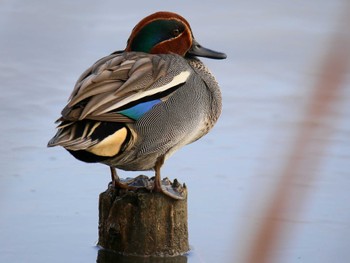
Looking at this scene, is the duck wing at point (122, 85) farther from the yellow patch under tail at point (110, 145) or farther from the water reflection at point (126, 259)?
the water reflection at point (126, 259)

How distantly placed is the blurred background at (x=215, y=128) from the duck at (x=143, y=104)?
26cm

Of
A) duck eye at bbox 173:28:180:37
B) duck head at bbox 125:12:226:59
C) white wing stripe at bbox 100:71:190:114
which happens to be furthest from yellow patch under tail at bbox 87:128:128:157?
duck eye at bbox 173:28:180:37

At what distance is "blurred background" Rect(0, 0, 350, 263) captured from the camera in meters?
3.82

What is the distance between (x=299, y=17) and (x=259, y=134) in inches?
86.5

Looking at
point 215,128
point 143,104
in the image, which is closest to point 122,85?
point 143,104

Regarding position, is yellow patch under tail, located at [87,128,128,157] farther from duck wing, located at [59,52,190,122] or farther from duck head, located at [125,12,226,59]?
duck head, located at [125,12,226,59]

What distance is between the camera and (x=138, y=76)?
11.4 feet

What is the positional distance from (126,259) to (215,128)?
1.92 metres

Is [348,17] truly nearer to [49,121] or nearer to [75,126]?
[75,126]

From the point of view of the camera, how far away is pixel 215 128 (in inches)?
210

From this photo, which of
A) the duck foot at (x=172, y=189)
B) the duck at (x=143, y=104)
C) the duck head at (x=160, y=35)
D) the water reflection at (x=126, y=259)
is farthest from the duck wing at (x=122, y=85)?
the water reflection at (x=126, y=259)

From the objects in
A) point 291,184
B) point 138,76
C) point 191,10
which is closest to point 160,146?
point 138,76

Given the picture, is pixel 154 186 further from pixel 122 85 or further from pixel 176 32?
pixel 176 32

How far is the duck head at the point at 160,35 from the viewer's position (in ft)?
12.8
